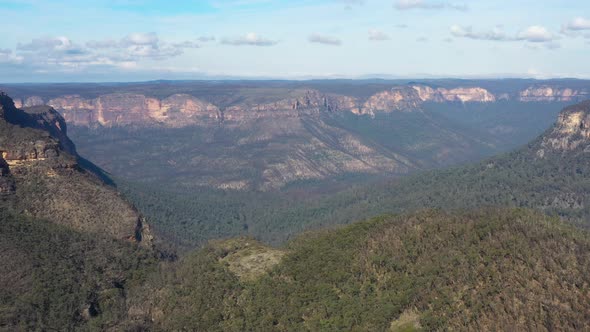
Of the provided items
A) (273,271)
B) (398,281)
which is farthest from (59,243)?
(398,281)

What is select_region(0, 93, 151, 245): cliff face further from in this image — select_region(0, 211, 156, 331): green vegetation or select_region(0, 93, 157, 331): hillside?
select_region(0, 211, 156, 331): green vegetation

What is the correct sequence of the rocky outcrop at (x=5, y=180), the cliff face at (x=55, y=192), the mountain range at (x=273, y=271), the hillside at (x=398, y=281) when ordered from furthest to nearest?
the rocky outcrop at (x=5, y=180), the cliff face at (x=55, y=192), the mountain range at (x=273, y=271), the hillside at (x=398, y=281)

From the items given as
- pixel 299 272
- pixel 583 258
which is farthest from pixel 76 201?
pixel 583 258

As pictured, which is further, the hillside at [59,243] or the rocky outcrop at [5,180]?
the rocky outcrop at [5,180]

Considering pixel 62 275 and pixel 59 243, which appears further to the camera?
pixel 59 243

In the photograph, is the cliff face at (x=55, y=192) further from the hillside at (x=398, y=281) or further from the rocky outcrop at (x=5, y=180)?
the hillside at (x=398, y=281)

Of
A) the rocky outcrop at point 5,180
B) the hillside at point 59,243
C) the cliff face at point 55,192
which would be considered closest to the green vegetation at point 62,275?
the hillside at point 59,243

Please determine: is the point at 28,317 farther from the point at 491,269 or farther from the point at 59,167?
the point at 491,269

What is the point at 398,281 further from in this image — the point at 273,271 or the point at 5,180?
the point at 5,180
